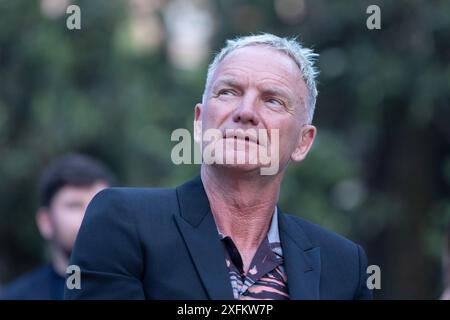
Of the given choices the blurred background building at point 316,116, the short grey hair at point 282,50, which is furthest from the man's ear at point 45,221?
the blurred background building at point 316,116

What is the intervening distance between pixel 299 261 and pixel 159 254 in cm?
49

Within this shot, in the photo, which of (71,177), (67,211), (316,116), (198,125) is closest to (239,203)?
(198,125)

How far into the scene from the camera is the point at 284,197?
9867 mm

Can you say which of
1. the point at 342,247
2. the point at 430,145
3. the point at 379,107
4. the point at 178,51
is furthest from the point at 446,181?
the point at 342,247

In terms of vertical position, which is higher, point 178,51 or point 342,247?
point 178,51

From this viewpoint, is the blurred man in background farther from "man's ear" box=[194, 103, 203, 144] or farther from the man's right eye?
the man's right eye

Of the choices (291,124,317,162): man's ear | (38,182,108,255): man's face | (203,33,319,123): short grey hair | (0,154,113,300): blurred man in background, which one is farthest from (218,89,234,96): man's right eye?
(38,182,108,255): man's face

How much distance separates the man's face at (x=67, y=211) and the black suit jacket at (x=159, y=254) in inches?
104

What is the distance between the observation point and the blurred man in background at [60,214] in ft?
18.2

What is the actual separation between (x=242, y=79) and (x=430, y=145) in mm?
8120

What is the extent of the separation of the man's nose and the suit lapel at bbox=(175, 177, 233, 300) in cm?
27

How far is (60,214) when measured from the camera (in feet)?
18.9
